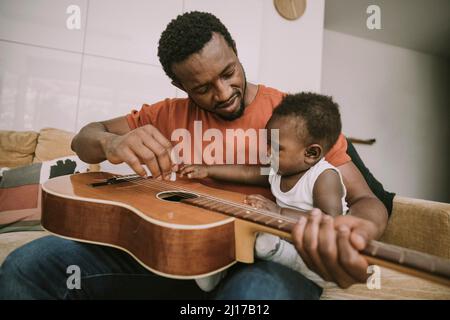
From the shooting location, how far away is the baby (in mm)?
913

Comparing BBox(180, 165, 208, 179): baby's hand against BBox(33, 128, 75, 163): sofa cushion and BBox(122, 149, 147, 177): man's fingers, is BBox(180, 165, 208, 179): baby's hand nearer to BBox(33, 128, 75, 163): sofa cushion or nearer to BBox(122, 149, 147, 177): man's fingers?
BBox(122, 149, 147, 177): man's fingers

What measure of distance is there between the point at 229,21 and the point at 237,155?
161 centimetres

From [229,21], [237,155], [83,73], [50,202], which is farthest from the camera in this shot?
[229,21]

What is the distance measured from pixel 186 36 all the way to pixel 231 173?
54cm

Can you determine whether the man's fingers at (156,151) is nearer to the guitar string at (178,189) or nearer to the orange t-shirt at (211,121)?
the guitar string at (178,189)

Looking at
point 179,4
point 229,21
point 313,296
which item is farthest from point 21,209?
point 229,21

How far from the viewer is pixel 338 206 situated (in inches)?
34.3

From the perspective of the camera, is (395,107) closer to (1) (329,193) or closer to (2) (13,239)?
(1) (329,193)

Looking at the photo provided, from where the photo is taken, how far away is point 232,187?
1136mm

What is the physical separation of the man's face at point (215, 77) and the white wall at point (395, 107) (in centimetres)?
301

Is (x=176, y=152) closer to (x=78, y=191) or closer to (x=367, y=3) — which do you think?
(x=78, y=191)
